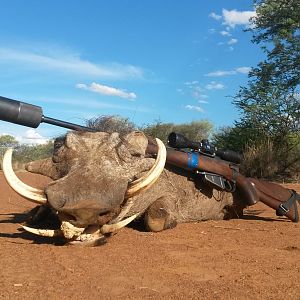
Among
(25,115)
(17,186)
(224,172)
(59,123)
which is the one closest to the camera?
(17,186)

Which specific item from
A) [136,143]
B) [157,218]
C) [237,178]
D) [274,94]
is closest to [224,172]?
[237,178]

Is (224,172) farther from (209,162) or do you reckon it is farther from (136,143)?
(136,143)

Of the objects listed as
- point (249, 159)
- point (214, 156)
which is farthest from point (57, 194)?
point (249, 159)

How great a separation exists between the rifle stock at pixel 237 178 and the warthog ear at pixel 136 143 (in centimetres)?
22

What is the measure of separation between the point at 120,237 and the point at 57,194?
4.19 feet

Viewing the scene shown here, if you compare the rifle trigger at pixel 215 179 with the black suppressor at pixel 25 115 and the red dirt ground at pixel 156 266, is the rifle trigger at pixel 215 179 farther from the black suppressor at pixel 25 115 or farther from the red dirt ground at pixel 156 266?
the black suppressor at pixel 25 115

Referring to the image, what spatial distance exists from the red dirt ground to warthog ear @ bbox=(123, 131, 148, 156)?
35.4 inches

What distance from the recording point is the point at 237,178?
6488mm

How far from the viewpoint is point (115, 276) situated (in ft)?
11.3

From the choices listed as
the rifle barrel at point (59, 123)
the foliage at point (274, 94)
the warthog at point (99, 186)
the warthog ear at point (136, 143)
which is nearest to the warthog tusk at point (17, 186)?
the warthog at point (99, 186)

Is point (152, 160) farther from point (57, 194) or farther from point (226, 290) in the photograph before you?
point (226, 290)

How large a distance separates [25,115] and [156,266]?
8.69ft

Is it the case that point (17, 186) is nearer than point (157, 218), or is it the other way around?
point (17, 186)

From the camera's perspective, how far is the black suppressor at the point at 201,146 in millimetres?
6125
